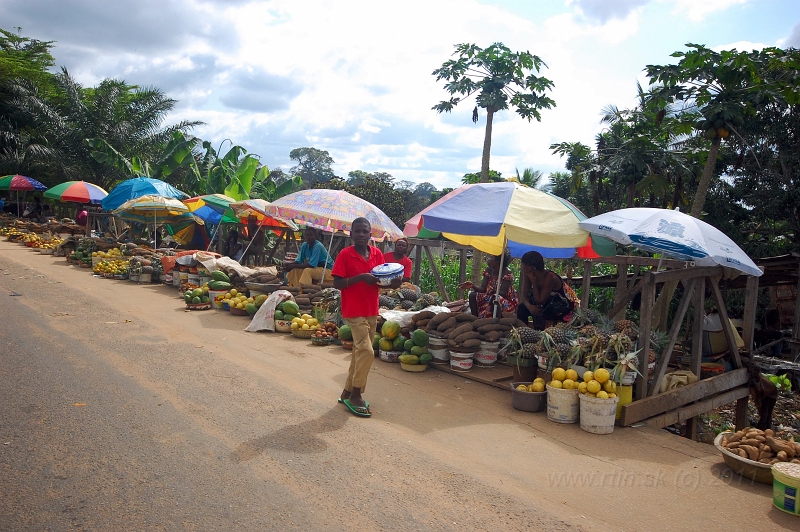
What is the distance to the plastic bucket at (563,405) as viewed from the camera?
6238 mm

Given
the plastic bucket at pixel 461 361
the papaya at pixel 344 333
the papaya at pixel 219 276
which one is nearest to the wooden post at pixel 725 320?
the plastic bucket at pixel 461 361

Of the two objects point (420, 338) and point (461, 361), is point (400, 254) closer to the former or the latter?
point (420, 338)

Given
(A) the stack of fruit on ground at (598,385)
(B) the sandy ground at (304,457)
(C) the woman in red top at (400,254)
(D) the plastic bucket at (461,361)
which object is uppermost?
(C) the woman in red top at (400,254)

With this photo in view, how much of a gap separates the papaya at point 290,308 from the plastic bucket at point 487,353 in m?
3.66

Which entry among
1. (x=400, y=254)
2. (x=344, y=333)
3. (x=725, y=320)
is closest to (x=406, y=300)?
(x=400, y=254)

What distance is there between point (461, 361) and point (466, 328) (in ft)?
1.46

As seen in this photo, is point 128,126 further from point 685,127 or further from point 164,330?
point 685,127

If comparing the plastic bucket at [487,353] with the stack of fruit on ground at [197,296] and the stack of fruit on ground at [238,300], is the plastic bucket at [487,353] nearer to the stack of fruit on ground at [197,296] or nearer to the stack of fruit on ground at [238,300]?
the stack of fruit on ground at [238,300]

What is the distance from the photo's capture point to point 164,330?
970 cm

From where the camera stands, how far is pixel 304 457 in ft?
15.9

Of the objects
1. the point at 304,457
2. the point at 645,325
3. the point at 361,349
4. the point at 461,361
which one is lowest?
the point at 304,457

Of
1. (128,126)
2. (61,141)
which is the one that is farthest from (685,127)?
(61,141)

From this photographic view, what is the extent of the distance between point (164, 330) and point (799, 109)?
15.4m

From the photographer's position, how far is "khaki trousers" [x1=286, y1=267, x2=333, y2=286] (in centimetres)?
1198
